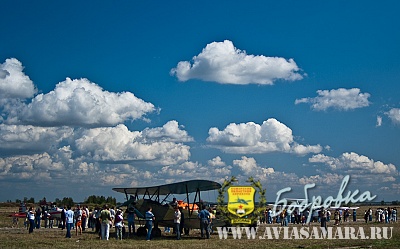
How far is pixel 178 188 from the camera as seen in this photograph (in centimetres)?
2645

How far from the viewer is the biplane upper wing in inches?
983

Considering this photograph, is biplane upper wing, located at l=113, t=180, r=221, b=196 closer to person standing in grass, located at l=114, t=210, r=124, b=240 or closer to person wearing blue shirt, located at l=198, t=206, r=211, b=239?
person wearing blue shirt, located at l=198, t=206, r=211, b=239

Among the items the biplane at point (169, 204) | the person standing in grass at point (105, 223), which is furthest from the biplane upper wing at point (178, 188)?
the person standing in grass at point (105, 223)

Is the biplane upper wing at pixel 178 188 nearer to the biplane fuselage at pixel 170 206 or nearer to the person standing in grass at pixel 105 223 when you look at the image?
the biplane fuselage at pixel 170 206

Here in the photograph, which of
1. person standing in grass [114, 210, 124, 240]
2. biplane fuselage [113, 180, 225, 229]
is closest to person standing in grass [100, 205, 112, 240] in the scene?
person standing in grass [114, 210, 124, 240]

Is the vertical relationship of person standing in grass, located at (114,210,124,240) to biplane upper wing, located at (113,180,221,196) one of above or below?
below

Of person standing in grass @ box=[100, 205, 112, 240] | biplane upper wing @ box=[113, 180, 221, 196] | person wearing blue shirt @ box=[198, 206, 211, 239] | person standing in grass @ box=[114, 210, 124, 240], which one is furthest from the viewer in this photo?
biplane upper wing @ box=[113, 180, 221, 196]

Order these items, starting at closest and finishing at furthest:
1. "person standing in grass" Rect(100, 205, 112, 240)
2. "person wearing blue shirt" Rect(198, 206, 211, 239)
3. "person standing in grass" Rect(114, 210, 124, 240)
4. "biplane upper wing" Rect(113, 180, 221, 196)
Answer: "person standing in grass" Rect(100, 205, 112, 240) < "person standing in grass" Rect(114, 210, 124, 240) < "person wearing blue shirt" Rect(198, 206, 211, 239) < "biplane upper wing" Rect(113, 180, 221, 196)

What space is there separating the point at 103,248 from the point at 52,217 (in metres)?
18.5

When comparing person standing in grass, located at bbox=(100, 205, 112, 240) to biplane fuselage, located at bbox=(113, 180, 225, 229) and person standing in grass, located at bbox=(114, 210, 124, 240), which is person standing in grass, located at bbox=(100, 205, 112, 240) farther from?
biplane fuselage, located at bbox=(113, 180, 225, 229)

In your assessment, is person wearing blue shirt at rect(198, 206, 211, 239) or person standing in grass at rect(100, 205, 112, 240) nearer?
person standing in grass at rect(100, 205, 112, 240)

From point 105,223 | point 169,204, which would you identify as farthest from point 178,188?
point 105,223

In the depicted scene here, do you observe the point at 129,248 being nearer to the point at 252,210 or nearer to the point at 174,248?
the point at 174,248

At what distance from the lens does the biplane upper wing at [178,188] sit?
25.0 metres
